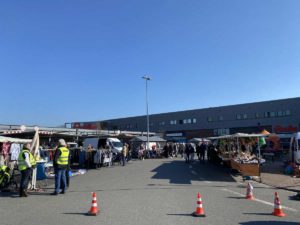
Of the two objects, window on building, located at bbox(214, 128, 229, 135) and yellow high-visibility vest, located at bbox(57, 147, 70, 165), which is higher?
window on building, located at bbox(214, 128, 229, 135)

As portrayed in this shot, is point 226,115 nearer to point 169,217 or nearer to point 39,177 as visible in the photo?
point 39,177

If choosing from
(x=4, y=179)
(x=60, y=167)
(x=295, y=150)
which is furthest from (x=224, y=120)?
(x=60, y=167)

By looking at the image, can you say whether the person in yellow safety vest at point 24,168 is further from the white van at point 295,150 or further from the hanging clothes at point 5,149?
the white van at point 295,150

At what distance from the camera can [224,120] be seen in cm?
7556

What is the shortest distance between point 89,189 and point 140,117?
76307mm

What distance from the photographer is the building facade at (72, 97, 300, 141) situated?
214ft

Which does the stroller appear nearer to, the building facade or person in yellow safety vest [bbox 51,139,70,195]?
person in yellow safety vest [bbox 51,139,70,195]

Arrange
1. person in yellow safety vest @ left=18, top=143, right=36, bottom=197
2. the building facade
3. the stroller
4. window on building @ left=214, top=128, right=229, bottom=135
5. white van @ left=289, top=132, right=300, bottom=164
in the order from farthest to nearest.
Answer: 1. window on building @ left=214, top=128, right=229, bottom=135
2. the building facade
3. white van @ left=289, top=132, right=300, bottom=164
4. the stroller
5. person in yellow safety vest @ left=18, top=143, right=36, bottom=197

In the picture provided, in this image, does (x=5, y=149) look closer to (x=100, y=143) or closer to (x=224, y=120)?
(x=100, y=143)

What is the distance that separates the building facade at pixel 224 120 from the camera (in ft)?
214

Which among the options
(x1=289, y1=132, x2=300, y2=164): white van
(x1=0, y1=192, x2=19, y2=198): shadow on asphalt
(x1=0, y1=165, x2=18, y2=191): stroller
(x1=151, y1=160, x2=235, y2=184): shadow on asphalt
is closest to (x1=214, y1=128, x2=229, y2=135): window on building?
(x1=289, y1=132, x2=300, y2=164): white van

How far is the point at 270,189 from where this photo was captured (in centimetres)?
1366

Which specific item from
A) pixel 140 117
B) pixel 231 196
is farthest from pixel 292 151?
pixel 140 117

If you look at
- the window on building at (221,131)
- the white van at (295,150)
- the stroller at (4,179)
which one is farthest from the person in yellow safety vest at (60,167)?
the window on building at (221,131)
